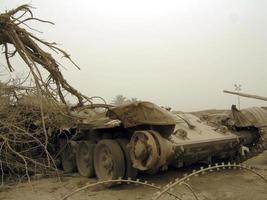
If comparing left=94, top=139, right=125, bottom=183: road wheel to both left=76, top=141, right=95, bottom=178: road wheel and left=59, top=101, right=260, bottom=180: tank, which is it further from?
left=76, top=141, right=95, bottom=178: road wheel

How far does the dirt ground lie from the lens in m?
5.96

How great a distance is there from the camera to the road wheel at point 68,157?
8.73 metres

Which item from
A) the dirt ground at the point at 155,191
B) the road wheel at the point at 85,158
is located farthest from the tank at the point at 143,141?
the dirt ground at the point at 155,191

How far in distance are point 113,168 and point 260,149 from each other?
2973 millimetres

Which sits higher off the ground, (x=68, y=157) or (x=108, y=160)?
(x=108, y=160)

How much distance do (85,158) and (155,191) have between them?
7.06ft

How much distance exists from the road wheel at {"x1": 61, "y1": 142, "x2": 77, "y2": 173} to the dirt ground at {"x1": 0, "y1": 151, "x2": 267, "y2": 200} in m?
0.74

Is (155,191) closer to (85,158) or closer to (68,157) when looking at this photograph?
(85,158)

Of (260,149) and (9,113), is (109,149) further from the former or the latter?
(260,149)

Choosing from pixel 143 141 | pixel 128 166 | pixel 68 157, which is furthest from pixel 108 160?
pixel 68 157

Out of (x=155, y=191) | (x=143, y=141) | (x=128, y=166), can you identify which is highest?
(x=143, y=141)

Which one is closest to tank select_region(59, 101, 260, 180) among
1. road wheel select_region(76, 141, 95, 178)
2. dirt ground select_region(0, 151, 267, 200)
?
road wheel select_region(76, 141, 95, 178)

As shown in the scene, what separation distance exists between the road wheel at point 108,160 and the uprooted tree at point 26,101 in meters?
0.83

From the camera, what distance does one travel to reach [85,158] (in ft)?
26.6
